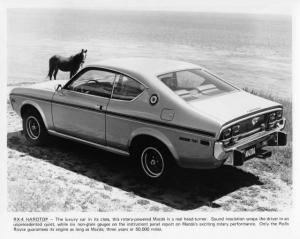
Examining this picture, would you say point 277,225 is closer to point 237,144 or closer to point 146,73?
point 237,144

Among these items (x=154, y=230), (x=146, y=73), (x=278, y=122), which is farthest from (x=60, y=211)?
(x=278, y=122)

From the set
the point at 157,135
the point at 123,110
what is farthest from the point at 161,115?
the point at 123,110

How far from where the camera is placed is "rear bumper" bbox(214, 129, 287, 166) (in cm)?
448

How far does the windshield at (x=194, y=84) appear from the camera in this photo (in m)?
5.11

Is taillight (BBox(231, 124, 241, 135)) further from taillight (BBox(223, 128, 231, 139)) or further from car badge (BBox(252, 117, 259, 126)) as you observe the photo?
car badge (BBox(252, 117, 259, 126))

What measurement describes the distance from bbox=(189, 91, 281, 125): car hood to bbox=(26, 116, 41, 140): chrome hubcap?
274cm

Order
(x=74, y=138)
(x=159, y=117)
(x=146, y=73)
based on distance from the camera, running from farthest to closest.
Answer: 1. (x=74, y=138)
2. (x=146, y=73)
3. (x=159, y=117)

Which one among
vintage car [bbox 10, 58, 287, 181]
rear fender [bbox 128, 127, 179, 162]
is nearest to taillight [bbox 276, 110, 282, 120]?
vintage car [bbox 10, 58, 287, 181]

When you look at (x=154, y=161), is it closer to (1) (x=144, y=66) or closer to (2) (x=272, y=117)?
(1) (x=144, y=66)

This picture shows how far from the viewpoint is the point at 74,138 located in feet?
19.1

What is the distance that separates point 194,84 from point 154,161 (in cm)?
111

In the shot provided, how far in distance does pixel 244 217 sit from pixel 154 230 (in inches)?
40.4

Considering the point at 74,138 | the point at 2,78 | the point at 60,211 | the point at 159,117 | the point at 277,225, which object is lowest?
the point at 277,225

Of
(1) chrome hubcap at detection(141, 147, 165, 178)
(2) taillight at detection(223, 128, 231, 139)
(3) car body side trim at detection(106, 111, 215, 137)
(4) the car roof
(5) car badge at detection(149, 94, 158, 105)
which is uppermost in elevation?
(4) the car roof
